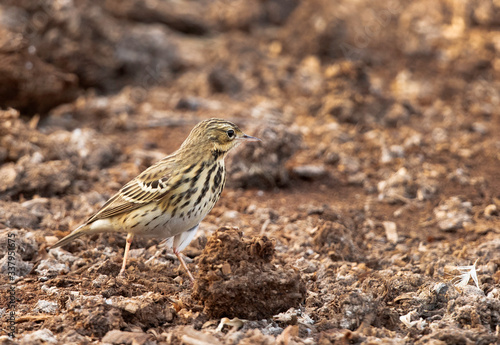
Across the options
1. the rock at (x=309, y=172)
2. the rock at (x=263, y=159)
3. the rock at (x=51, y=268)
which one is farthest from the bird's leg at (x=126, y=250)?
the rock at (x=309, y=172)

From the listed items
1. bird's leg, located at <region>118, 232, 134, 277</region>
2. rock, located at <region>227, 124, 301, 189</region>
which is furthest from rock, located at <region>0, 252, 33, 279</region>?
rock, located at <region>227, 124, 301, 189</region>

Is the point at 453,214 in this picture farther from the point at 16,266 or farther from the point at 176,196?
A: the point at 16,266

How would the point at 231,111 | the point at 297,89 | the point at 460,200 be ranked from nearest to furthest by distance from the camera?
the point at 460,200
the point at 231,111
the point at 297,89

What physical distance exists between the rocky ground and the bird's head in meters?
1.09

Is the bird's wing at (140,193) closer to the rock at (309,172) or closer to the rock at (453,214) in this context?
the rock at (309,172)

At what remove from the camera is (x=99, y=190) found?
8.00 m

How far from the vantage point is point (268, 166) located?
27.2ft

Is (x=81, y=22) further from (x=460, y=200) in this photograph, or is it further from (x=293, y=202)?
(x=460, y=200)

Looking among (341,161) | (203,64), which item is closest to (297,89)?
(203,64)

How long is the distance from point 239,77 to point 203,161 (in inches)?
263

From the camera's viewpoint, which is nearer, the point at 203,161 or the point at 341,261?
the point at 203,161

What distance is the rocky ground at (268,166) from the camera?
4.88m

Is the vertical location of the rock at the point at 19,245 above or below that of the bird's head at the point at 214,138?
below

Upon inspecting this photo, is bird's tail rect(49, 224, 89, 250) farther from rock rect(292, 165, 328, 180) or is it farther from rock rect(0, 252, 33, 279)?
rock rect(292, 165, 328, 180)
